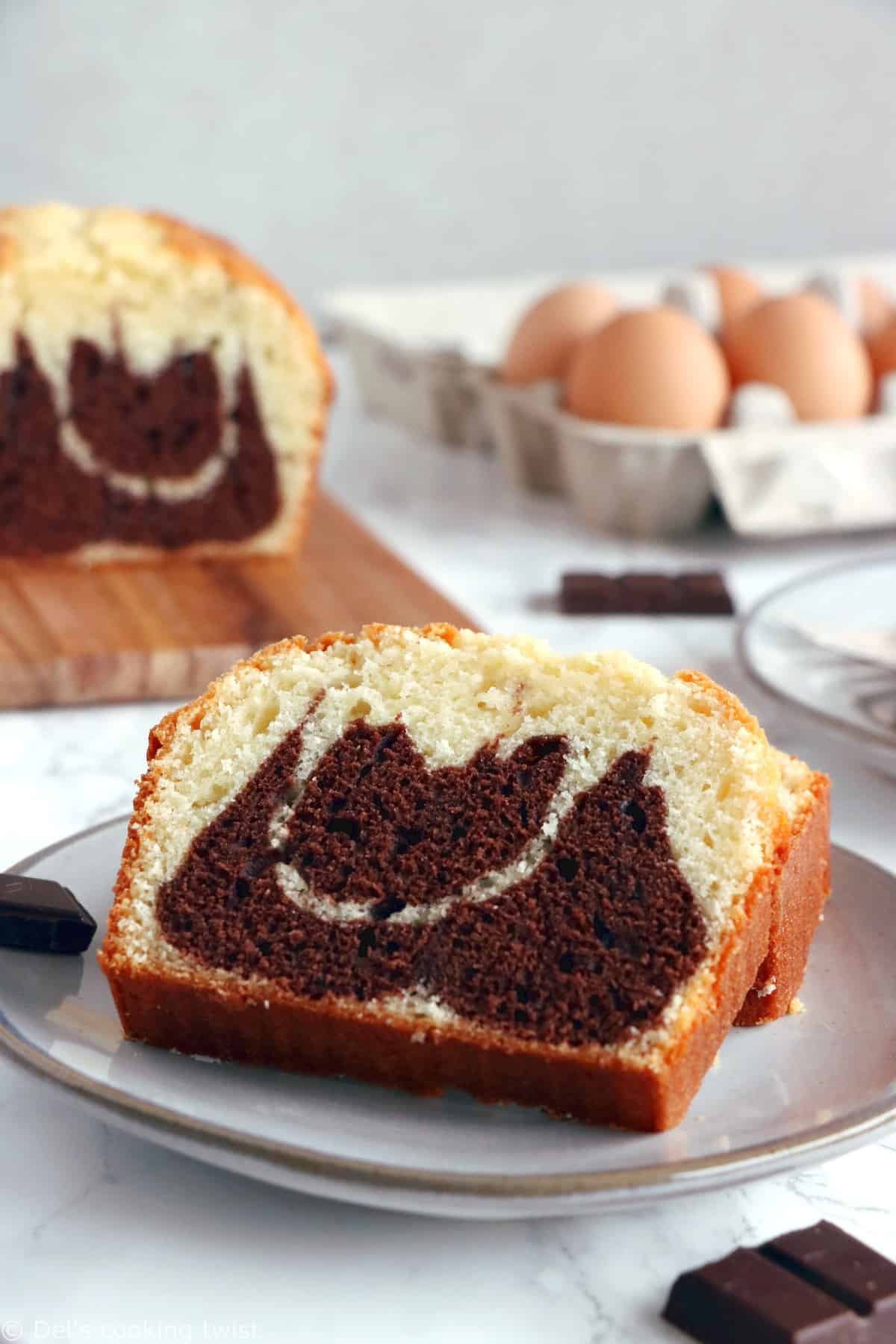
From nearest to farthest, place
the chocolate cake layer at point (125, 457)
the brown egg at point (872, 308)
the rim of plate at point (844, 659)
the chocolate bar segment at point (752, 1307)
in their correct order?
the chocolate bar segment at point (752, 1307) < the rim of plate at point (844, 659) < the chocolate cake layer at point (125, 457) < the brown egg at point (872, 308)

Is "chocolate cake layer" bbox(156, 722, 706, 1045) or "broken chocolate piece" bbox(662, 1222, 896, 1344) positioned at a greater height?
"chocolate cake layer" bbox(156, 722, 706, 1045)

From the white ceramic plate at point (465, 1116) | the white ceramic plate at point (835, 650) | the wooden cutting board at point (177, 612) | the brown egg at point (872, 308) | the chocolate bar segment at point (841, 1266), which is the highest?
the brown egg at point (872, 308)

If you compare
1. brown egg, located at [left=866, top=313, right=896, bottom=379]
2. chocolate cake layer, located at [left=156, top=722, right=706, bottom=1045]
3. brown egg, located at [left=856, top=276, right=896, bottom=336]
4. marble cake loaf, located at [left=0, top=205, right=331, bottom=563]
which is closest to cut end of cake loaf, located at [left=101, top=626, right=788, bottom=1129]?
chocolate cake layer, located at [left=156, top=722, right=706, bottom=1045]

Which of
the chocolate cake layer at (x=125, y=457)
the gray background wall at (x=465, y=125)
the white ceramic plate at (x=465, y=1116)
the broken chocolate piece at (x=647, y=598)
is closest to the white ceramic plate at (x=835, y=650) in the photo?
the broken chocolate piece at (x=647, y=598)

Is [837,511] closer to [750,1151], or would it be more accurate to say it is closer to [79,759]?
[79,759]

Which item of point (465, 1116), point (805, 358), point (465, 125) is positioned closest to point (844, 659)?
point (805, 358)

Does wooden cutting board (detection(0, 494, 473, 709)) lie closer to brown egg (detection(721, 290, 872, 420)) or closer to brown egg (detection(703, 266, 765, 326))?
brown egg (detection(721, 290, 872, 420))

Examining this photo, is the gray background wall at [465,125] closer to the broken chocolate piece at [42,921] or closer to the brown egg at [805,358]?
the brown egg at [805,358]
